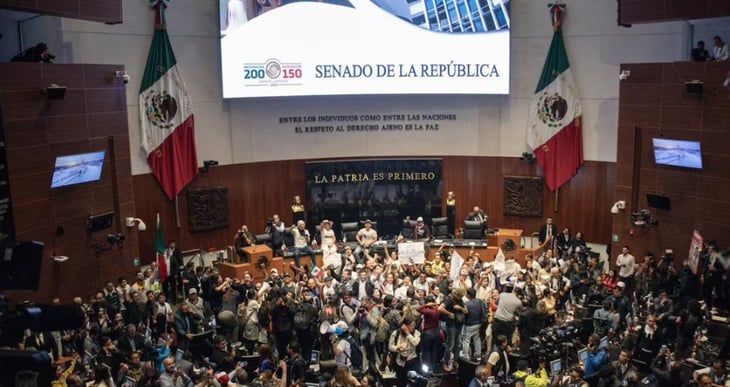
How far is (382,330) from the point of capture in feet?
43.4

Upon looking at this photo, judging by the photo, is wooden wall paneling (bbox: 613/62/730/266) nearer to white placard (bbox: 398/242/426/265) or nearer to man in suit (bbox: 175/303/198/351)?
white placard (bbox: 398/242/426/265)

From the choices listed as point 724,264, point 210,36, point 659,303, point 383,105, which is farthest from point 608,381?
point 210,36

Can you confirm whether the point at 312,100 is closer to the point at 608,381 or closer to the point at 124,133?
the point at 124,133

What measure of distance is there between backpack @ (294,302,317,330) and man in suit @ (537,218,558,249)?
8.67 m

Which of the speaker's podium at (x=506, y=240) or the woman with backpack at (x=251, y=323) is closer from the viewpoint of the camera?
the woman with backpack at (x=251, y=323)

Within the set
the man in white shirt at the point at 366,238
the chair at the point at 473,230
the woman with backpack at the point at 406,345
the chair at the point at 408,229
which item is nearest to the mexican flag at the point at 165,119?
the man in white shirt at the point at 366,238

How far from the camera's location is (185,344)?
13.4 metres

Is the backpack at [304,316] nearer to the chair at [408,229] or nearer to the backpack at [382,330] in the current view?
the backpack at [382,330]

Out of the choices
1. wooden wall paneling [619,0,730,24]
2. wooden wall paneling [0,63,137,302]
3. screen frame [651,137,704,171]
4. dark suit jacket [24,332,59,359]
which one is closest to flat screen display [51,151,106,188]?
wooden wall paneling [0,63,137,302]

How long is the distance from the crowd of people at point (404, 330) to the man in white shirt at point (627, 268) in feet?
1.92

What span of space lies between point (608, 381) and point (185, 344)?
7521 mm

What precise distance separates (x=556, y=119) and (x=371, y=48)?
5.78 metres

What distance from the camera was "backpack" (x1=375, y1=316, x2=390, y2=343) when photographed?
43.4ft

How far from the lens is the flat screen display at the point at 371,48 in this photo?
20.3 m
